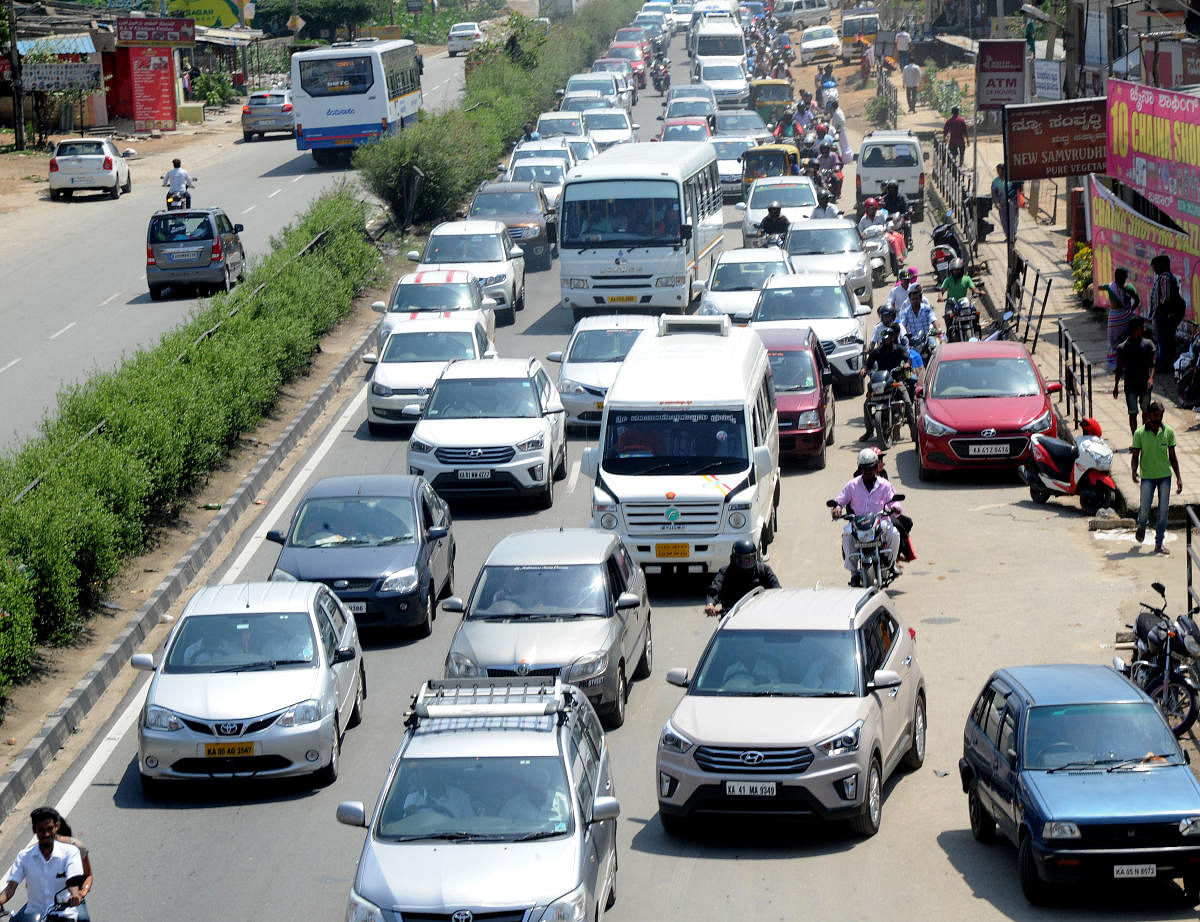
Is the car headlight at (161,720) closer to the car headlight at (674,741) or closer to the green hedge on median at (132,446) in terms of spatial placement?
the green hedge on median at (132,446)

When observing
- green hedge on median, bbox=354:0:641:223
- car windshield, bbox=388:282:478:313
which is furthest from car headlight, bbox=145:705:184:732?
green hedge on median, bbox=354:0:641:223

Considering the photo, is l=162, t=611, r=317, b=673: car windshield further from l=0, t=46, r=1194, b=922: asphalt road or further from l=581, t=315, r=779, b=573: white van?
l=581, t=315, r=779, b=573: white van

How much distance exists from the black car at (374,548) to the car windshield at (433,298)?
11.4 meters

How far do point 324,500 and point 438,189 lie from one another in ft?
88.1

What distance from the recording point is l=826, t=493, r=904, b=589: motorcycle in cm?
1778

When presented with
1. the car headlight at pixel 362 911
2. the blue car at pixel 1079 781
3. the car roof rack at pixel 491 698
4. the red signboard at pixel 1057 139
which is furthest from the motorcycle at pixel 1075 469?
the car headlight at pixel 362 911

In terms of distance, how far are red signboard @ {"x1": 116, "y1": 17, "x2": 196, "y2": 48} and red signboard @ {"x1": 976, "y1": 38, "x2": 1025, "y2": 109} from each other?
39.5 metres

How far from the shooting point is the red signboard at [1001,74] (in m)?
35.3

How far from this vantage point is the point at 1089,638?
16.9 metres

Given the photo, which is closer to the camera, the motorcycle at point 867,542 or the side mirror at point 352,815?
the side mirror at point 352,815

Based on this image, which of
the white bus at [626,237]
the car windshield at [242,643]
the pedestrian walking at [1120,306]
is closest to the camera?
the car windshield at [242,643]

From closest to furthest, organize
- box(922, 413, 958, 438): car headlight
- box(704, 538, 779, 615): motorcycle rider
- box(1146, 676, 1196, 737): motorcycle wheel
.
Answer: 1. box(1146, 676, 1196, 737): motorcycle wheel
2. box(704, 538, 779, 615): motorcycle rider
3. box(922, 413, 958, 438): car headlight

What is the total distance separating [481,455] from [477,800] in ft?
38.9

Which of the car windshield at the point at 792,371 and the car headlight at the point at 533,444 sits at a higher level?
the car windshield at the point at 792,371
